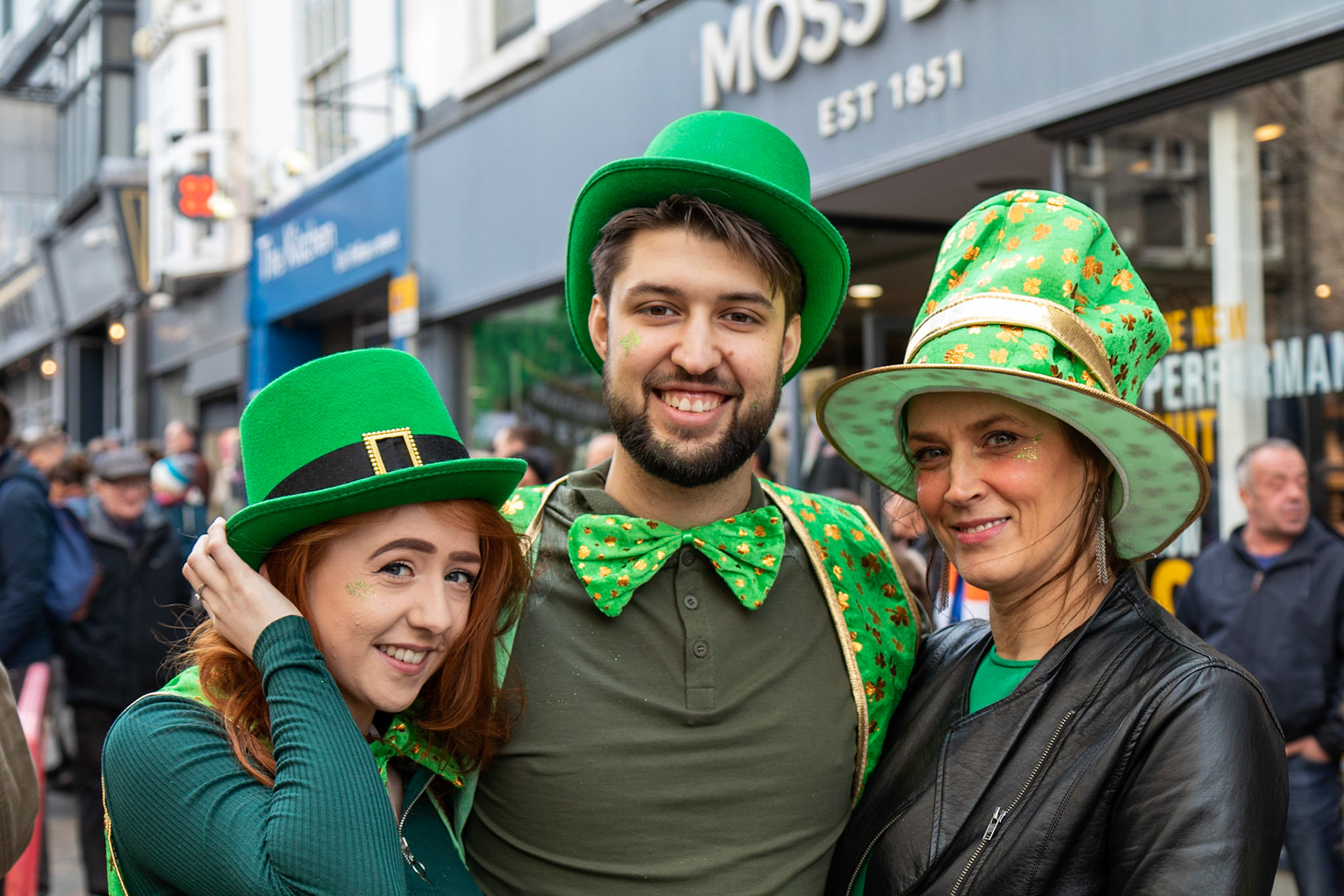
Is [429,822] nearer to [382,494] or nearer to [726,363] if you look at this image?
[382,494]

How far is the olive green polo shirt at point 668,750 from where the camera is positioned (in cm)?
213

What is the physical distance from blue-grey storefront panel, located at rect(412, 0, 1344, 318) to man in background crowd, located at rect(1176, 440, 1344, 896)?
152cm

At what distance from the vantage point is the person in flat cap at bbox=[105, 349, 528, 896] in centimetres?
171

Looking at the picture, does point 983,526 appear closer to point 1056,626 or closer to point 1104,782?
point 1056,626

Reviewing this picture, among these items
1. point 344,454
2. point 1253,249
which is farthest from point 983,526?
point 1253,249

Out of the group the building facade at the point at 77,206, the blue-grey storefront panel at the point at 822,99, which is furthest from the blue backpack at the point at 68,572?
the building facade at the point at 77,206

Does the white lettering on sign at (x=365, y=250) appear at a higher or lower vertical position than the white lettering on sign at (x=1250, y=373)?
higher

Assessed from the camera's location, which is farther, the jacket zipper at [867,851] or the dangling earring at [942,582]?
the dangling earring at [942,582]

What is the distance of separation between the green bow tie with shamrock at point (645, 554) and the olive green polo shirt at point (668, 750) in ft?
0.15

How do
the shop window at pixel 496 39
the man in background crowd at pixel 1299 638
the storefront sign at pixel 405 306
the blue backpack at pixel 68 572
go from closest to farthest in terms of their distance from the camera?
the man in background crowd at pixel 1299 638, the blue backpack at pixel 68 572, the shop window at pixel 496 39, the storefront sign at pixel 405 306

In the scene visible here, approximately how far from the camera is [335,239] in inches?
468

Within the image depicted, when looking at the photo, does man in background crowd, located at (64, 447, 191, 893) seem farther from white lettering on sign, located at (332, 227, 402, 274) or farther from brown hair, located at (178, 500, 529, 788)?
white lettering on sign, located at (332, 227, 402, 274)

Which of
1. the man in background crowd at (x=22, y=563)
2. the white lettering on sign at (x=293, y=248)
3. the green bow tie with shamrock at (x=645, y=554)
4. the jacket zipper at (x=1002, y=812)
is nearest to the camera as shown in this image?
the jacket zipper at (x=1002, y=812)

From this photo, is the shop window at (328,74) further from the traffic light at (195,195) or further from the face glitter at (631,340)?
the face glitter at (631,340)
